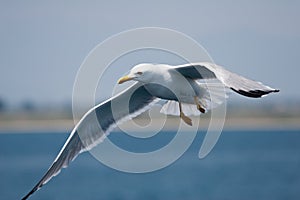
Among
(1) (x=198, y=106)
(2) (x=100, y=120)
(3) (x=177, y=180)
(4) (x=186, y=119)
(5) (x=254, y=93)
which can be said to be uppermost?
(5) (x=254, y=93)

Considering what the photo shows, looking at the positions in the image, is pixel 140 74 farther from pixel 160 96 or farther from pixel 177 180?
pixel 177 180

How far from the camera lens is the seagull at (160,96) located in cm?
1075

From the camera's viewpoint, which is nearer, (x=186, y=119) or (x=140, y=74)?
(x=140, y=74)

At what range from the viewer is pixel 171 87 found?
456 inches

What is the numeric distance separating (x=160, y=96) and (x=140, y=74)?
1.93ft

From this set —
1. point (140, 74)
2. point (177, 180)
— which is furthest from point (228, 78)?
point (177, 180)

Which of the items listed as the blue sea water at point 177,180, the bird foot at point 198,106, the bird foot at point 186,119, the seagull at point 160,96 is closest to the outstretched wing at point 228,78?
the seagull at point 160,96

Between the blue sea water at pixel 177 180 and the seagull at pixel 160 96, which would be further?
the blue sea water at pixel 177 180

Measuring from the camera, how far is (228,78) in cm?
1064

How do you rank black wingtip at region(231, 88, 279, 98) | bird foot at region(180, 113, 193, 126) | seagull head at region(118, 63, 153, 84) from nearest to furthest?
black wingtip at region(231, 88, 279, 98), seagull head at region(118, 63, 153, 84), bird foot at region(180, 113, 193, 126)

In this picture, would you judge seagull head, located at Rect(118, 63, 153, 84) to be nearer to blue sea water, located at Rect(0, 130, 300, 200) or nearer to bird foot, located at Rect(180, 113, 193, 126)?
bird foot, located at Rect(180, 113, 193, 126)

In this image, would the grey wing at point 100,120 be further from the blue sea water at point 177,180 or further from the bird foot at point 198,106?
the blue sea water at point 177,180

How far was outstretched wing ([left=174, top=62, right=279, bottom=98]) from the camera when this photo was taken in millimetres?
10203

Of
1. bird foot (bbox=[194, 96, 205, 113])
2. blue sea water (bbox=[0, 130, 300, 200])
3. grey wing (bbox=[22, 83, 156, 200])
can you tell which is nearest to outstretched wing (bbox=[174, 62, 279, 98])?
bird foot (bbox=[194, 96, 205, 113])
